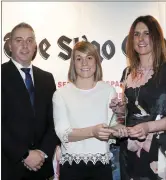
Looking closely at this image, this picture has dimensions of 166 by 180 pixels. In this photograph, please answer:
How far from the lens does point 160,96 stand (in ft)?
6.76

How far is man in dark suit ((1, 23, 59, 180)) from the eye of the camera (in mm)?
2158

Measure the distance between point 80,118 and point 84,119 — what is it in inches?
1.0

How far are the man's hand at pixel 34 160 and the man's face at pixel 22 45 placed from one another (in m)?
0.62

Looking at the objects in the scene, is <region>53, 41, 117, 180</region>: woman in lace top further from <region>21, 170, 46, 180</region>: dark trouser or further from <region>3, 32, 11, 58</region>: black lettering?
<region>3, 32, 11, 58</region>: black lettering

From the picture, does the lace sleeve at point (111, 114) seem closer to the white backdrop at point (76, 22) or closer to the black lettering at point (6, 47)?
the white backdrop at point (76, 22)

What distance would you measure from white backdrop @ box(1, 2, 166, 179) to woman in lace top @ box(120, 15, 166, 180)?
2.20ft

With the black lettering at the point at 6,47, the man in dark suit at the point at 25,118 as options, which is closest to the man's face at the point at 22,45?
the man in dark suit at the point at 25,118

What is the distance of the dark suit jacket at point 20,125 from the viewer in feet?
7.08

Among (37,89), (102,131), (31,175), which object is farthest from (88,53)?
(31,175)

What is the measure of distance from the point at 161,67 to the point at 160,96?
19 cm

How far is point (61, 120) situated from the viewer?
212cm

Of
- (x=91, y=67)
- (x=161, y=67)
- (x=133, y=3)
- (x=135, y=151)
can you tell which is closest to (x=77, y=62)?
(x=91, y=67)

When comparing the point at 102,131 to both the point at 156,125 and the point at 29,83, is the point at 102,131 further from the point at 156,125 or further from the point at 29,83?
the point at 29,83

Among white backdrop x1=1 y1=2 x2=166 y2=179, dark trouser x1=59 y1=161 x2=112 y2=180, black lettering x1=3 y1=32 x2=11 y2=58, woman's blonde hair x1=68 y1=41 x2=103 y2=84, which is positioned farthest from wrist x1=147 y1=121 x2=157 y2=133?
black lettering x1=3 y1=32 x2=11 y2=58
